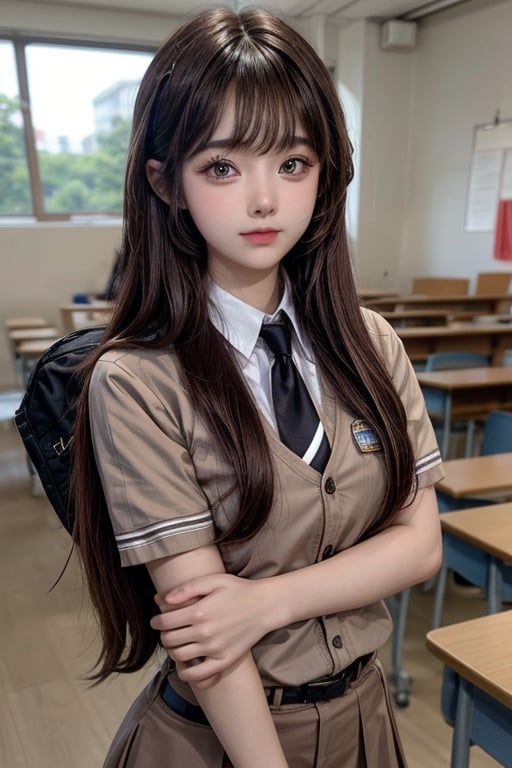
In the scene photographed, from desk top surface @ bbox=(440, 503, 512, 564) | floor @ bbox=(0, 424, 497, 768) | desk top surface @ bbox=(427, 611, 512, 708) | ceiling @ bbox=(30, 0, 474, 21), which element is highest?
ceiling @ bbox=(30, 0, 474, 21)

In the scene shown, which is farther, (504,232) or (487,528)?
(504,232)

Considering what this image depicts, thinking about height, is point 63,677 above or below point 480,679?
below

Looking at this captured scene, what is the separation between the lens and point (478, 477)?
167 cm

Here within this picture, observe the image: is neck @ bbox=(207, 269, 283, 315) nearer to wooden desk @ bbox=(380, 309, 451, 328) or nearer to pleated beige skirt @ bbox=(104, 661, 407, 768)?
pleated beige skirt @ bbox=(104, 661, 407, 768)

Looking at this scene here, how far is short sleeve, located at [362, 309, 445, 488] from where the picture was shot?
2.64 ft

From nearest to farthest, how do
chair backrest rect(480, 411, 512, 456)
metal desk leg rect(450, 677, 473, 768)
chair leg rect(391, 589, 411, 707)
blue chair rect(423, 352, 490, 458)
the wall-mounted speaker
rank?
metal desk leg rect(450, 677, 473, 768)
chair leg rect(391, 589, 411, 707)
chair backrest rect(480, 411, 512, 456)
blue chair rect(423, 352, 490, 458)
the wall-mounted speaker

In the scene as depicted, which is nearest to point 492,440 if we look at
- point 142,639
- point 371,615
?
point 371,615

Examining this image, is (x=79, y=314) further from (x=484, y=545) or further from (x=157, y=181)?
(x=157, y=181)

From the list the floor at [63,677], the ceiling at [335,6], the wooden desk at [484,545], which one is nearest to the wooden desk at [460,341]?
the floor at [63,677]

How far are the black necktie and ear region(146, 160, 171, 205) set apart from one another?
0.20m

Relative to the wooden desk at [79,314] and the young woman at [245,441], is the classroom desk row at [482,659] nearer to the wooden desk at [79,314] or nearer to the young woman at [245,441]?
the young woman at [245,441]

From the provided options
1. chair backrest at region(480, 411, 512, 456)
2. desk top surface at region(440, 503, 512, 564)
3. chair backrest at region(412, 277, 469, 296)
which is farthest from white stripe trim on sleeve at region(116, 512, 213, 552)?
chair backrest at region(412, 277, 469, 296)

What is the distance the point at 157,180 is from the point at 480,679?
791 mm

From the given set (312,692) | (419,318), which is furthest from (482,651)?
(419,318)
